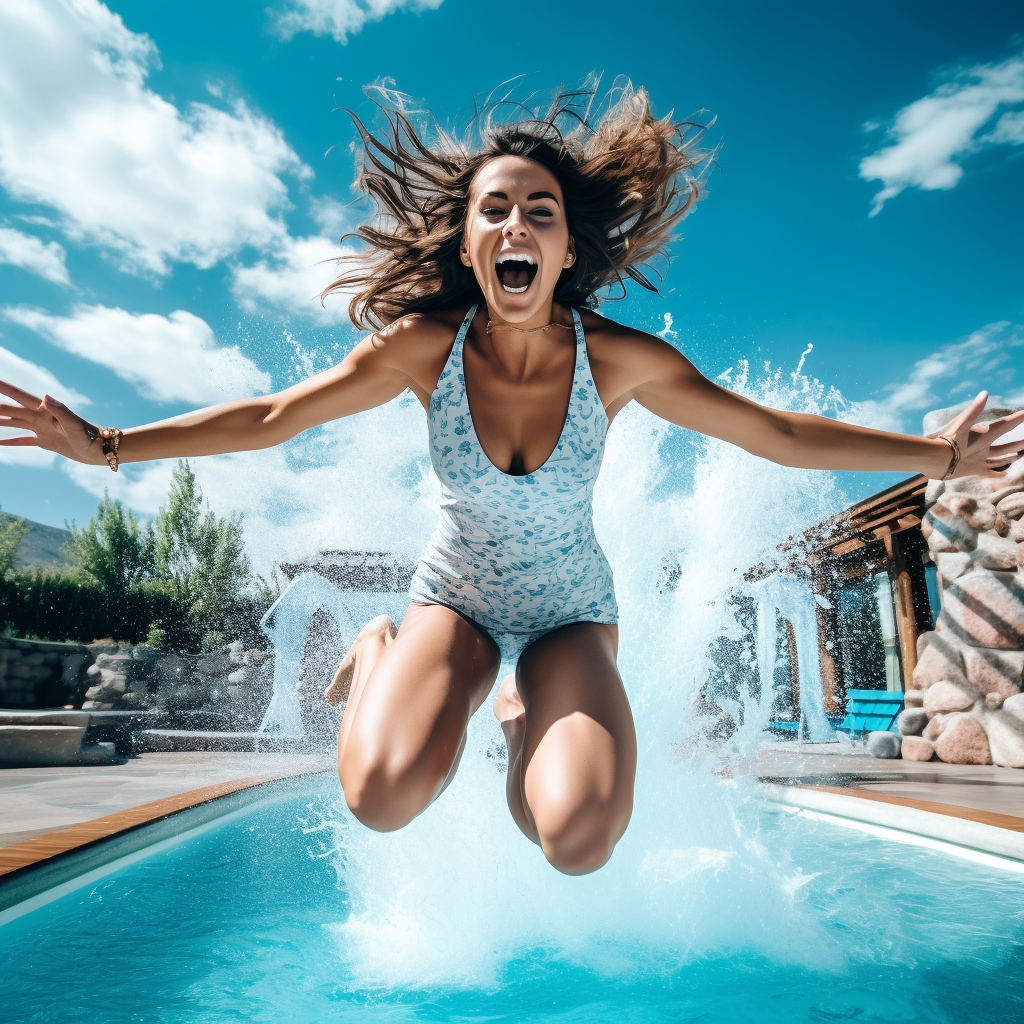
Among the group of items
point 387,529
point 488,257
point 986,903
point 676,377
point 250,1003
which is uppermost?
point 387,529

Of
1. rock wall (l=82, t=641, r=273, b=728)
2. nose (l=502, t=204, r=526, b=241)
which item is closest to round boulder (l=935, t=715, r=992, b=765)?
nose (l=502, t=204, r=526, b=241)

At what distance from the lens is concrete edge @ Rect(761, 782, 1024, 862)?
3.29m

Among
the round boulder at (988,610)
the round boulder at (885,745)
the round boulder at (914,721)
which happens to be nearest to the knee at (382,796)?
the round boulder at (988,610)

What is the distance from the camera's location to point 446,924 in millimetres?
2662

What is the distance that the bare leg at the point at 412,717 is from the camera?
1.86 metres

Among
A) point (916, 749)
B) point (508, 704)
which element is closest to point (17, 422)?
point (508, 704)

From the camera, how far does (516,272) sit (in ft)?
7.29

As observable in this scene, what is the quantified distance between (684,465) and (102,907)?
20.3 feet

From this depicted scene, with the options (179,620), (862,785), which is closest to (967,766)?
(862,785)

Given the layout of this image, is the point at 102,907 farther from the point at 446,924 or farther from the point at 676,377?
the point at 676,377

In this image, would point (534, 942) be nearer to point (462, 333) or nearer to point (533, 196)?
point (462, 333)

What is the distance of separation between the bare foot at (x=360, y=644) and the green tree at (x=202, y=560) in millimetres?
24505

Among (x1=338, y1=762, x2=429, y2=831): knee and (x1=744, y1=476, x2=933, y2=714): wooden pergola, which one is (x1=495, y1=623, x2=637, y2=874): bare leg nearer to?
(x1=338, y1=762, x2=429, y2=831): knee

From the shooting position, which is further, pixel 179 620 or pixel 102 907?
pixel 179 620
